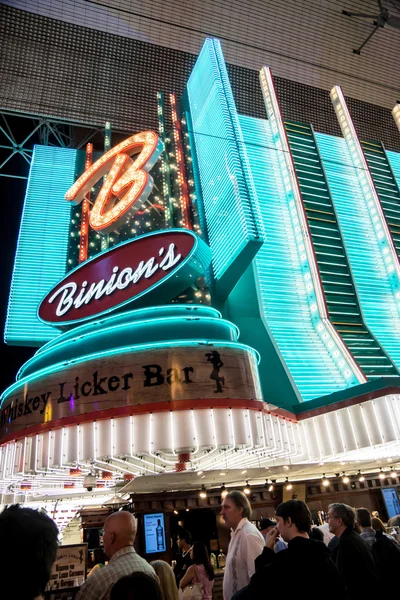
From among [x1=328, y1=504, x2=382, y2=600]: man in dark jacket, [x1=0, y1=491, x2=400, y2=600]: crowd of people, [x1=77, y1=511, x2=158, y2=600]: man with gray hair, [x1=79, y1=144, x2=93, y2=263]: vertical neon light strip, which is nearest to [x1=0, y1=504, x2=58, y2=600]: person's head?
[x1=0, y1=491, x2=400, y2=600]: crowd of people

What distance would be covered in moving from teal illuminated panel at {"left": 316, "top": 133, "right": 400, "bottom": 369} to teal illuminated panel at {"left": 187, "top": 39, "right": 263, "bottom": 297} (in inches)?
132

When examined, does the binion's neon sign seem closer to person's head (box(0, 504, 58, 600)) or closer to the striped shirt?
the striped shirt

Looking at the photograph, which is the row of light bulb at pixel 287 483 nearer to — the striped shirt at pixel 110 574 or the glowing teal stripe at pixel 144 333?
the glowing teal stripe at pixel 144 333

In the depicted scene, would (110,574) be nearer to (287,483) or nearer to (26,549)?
(26,549)

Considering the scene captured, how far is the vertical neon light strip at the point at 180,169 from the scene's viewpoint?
41.3 ft

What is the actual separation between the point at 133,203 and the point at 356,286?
7.23 m

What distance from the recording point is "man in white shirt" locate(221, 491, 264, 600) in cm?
353

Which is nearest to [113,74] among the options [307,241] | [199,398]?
[307,241]

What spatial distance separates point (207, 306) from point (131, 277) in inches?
63.7

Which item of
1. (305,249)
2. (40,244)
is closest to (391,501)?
(305,249)

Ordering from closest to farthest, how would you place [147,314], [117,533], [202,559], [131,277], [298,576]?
1. [298,576]
2. [117,533]
3. [202,559]
4. [147,314]
5. [131,277]

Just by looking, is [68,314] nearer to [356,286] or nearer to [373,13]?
[356,286]

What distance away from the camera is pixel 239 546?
143 inches

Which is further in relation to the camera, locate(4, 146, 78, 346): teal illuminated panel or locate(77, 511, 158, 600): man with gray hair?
locate(4, 146, 78, 346): teal illuminated panel
